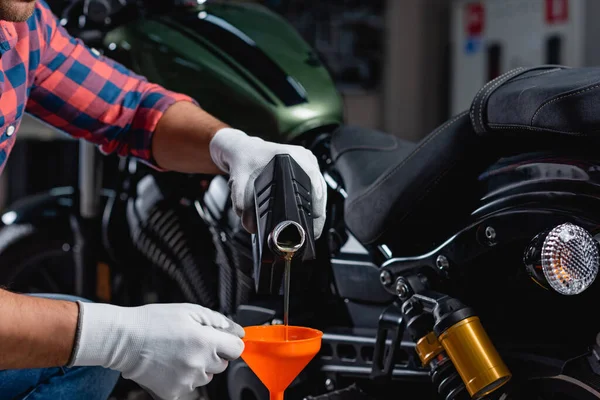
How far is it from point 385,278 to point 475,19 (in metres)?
3.86

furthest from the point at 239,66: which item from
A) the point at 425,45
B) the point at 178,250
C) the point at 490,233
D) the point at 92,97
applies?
the point at 425,45

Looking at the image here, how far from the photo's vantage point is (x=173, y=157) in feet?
3.77

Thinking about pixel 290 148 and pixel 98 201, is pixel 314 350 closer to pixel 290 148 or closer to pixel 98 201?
pixel 290 148

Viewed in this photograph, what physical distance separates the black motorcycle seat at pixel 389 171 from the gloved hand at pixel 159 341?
289mm

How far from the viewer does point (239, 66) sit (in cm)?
125

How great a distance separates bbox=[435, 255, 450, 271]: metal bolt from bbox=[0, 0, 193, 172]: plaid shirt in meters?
0.49

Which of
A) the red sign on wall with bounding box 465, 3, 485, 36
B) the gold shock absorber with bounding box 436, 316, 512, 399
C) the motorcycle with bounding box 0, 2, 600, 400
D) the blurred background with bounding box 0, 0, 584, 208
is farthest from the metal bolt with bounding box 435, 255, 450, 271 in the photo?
the red sign on wall with bounding box 465, 3, 485, 36

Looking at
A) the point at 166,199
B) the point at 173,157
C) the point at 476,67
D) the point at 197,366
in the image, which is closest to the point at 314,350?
the point at 197,366

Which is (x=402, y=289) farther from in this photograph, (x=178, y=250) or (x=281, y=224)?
(x=178, y=250)

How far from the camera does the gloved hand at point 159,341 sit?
0.75 meters

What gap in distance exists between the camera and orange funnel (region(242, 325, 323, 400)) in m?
0.76

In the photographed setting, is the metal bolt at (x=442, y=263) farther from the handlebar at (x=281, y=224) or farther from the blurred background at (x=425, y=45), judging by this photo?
the blurred background at (x=425, y=45)

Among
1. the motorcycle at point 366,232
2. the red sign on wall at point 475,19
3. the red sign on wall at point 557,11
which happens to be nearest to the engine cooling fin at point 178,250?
the motorcycle at point 366,232

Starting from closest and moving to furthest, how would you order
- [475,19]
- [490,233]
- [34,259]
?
[490,233] < [34,259] < [475,19]
